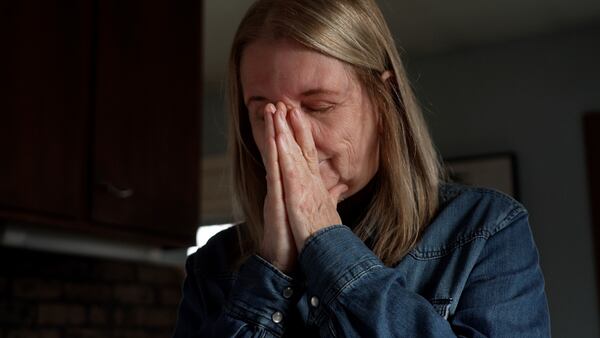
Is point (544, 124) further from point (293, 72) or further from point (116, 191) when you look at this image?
point (293, 72)

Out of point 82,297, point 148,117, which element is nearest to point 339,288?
point 148,117

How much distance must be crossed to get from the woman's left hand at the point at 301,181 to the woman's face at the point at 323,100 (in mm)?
26

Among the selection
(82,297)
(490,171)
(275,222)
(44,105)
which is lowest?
(82,297)

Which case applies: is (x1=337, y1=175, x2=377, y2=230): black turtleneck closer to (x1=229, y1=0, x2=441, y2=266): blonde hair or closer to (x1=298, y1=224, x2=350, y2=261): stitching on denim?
(x1=229, y1=0, x2=441, y2=266): blonde hair

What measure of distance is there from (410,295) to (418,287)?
0.28ft

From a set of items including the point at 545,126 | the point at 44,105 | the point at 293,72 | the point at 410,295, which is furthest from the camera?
the point at 545,126

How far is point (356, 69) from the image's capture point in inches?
35.4

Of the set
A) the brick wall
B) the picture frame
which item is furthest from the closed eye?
the picture frame

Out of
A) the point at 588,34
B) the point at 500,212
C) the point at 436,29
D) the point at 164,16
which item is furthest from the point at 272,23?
the point at 588,34

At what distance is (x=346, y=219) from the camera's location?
99 centimetres

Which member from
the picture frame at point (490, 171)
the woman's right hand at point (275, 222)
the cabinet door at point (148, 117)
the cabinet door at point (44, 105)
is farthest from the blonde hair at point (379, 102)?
the picture frame at point (490, 171)

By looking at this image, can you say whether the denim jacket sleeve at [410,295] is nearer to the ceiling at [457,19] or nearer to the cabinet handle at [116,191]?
the cabinet handle at [116,191]

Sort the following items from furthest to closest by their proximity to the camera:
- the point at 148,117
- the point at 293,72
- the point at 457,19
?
the point at 457,19 → the point at 148,117 → the point at 293,72

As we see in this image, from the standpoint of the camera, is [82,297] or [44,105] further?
[82,297]
